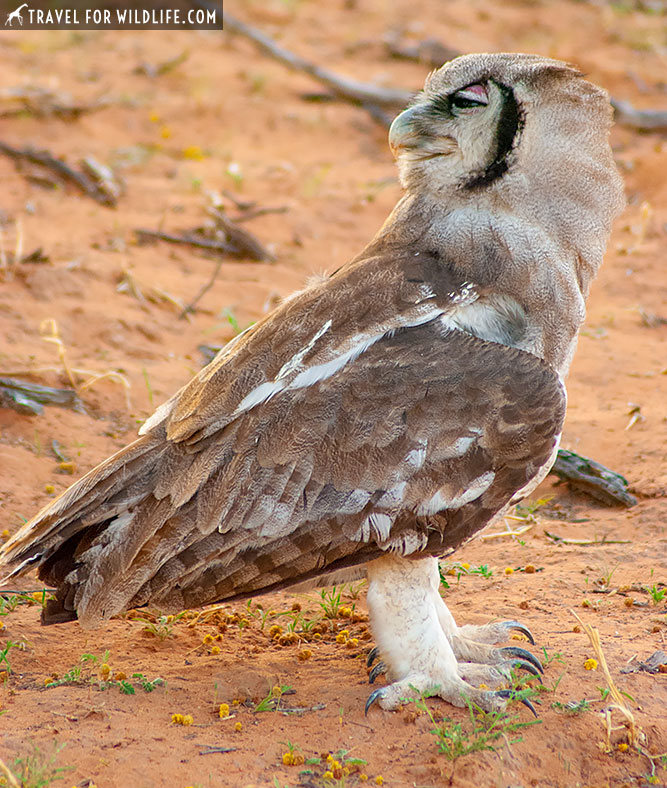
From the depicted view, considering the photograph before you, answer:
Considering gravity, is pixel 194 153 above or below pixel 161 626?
below

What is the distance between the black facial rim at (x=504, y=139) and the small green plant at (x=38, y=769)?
2.41 metres

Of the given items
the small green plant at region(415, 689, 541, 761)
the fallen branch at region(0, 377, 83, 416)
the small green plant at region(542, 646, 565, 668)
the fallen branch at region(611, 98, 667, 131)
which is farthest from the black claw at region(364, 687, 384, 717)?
the fallen branch at region(611, 98, 667, 131)

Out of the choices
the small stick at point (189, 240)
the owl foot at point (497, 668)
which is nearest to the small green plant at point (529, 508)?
the owl foot at point (497, 668)

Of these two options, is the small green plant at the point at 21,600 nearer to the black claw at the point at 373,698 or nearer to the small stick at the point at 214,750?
the small stick at the point at 214,750

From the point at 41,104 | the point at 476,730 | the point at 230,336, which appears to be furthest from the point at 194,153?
the point at 476,730

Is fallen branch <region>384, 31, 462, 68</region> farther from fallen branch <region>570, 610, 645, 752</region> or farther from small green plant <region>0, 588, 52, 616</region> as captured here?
fallen branch <region>570, 610, 645, 752</region>

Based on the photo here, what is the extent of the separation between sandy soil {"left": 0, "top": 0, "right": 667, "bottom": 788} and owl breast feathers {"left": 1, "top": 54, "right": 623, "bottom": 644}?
1.56 feet

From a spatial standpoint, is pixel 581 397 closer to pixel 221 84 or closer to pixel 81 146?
pixel 81 146

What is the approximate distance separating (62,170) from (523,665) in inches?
238

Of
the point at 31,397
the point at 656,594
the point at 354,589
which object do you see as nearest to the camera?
the point at 656,594

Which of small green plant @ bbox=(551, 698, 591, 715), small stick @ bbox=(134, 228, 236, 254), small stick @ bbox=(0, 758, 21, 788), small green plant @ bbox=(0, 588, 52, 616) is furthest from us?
small stick @ bbox=(134, 228, 236, 254)

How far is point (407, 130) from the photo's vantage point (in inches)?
147

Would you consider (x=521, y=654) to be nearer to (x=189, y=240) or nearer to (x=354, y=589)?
(x=354, y=589)

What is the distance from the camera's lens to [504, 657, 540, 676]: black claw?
3.69 metres
